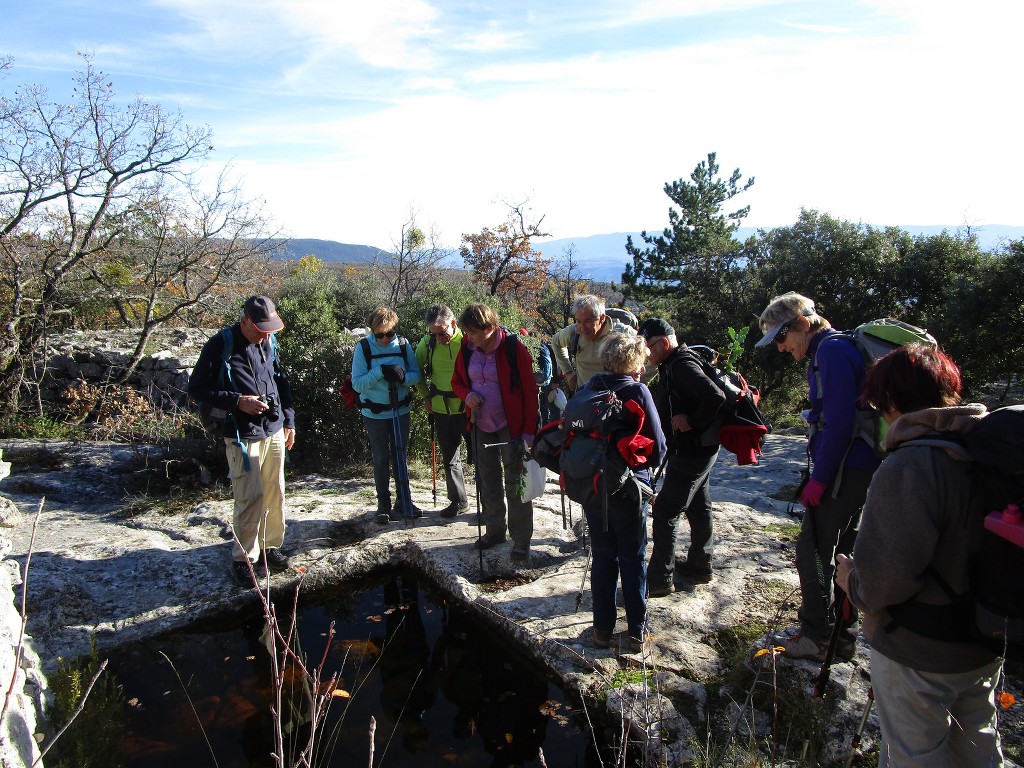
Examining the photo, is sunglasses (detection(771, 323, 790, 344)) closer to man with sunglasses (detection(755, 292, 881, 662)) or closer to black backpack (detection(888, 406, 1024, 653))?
man with sunglasses (detection(755, 292, 881, 662))

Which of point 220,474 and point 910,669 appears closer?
point 910,669

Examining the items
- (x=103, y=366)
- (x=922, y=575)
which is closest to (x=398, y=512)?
(x=922, y=575)

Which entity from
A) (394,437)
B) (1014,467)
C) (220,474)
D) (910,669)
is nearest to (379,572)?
(394,437)

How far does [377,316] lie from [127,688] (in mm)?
2930

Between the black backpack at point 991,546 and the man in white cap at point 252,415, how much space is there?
11.8 feet

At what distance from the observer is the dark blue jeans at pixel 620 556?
3.28 metres

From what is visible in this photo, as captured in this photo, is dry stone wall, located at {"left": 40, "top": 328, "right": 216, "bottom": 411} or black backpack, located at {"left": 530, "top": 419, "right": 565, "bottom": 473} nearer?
black backpack, located at {"left": 530, "top": 419, "right": 565, "bottom": 473}

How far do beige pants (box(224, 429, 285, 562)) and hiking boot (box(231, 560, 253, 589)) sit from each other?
48 millimetres

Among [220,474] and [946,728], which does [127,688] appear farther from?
[946,728]

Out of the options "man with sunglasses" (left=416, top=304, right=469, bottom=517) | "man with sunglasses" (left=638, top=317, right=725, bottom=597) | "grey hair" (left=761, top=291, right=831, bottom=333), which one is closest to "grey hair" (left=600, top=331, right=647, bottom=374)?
"man with sunglasses" (left=638, top=317, right=725, bottom=597)

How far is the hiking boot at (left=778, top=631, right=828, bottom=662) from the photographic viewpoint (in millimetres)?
3285

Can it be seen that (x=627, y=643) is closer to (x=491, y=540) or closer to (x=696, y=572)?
(x=696, y=572)

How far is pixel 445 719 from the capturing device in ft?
11.0

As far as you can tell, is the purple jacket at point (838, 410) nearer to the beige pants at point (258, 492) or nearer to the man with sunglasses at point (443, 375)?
the man with sunglasses at point (443, 375)
